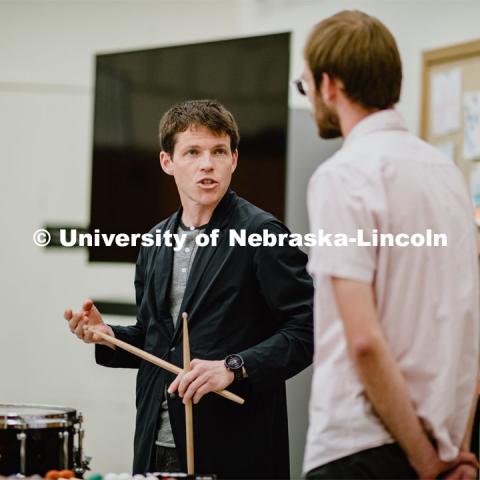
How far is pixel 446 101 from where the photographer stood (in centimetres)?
364

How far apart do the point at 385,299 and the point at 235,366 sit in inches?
26.7

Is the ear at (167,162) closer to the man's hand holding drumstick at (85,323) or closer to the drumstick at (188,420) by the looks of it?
the man's hand holding drumstick at (85,323)

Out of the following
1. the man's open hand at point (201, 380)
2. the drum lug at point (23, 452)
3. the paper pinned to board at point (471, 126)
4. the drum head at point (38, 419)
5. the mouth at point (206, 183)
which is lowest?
the drum lug at point (23, 452)

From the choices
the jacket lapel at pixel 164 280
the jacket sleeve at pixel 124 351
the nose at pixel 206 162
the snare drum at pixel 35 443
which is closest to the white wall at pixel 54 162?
the jacket sleeve at pixel 124 351

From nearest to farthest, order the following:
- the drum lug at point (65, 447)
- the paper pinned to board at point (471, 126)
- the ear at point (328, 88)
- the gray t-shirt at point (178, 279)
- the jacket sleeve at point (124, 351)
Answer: the ear at point (328, 88) → the drum lug at point (65, 447) → the gray t-shirt at point (178, 279) → the jacket sleeve at point (124, 351) → the paper pinned to board at point (471, 126)

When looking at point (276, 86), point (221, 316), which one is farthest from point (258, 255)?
point (276, 86)

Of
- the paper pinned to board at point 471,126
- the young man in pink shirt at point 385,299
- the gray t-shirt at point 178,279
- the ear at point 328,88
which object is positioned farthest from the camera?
the paper pinned to board at point 471,126

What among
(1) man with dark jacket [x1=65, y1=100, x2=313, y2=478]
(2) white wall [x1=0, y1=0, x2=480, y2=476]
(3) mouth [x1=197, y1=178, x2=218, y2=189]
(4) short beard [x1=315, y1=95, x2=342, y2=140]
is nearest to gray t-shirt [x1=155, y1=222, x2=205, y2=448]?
(1) man with dark jacket [x1=65, y1=100, x2=313, y2=478]

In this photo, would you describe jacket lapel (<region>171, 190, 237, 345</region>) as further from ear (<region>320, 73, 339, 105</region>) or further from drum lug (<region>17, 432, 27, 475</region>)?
ear (<region>320, 73, 339, 105</region>)

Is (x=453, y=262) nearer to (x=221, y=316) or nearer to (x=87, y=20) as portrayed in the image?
(x=221, y=316)

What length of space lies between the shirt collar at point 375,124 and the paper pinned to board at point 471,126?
2249 millimetres

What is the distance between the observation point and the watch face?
1.93m

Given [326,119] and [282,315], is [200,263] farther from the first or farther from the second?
[326,119]

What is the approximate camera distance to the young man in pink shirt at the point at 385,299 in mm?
1293
